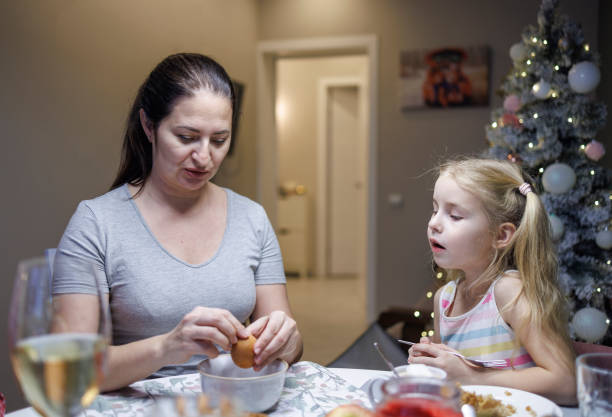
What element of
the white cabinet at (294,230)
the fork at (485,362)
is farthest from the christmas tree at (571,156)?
the white cabinet at (294,230)

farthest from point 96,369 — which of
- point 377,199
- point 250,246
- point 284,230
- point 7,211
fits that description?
point 284,230

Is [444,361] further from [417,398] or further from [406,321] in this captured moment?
[406,321]

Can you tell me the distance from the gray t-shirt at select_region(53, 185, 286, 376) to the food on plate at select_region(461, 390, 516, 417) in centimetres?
63

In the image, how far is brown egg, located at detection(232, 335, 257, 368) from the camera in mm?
895

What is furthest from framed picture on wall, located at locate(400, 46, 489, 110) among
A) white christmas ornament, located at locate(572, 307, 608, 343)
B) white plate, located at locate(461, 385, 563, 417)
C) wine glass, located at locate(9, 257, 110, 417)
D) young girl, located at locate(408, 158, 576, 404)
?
wine glass, located at locate(9, 257, 110, 417)

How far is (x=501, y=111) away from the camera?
2807 mm

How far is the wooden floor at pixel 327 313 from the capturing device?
399 centimetres

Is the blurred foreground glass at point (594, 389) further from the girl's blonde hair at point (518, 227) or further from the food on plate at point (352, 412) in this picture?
the girl's blonde hair at point (518, 227)

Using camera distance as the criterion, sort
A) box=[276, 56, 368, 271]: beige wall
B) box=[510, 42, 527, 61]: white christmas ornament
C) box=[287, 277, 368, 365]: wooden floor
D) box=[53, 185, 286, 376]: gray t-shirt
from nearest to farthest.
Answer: box=[53, 185, 286, 376]: gray t-shirt < box=[510, 42, 527, 61]: white christmas ornament < box=[287, 277, 368, 365]: wooden floor < box=[276, 56, 368, 271]: beige wall

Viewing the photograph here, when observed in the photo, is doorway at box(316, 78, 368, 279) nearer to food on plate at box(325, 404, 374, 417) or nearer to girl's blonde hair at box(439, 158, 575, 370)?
girl's blonde hair at box(439, 158, 575, 370)

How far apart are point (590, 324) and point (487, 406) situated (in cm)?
181

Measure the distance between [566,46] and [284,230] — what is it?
490cm

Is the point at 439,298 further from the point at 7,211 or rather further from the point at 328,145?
the point at 328,145

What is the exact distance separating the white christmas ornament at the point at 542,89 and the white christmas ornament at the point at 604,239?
644 millimetres
